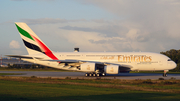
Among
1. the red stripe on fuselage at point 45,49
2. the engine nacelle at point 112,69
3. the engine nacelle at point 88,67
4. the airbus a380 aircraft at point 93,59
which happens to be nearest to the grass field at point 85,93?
the engine nacelle at point 112,69

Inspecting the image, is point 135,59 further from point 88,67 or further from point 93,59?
point 88,67

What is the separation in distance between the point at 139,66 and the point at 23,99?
2859cm

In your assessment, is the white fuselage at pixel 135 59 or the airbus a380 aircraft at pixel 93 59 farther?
the white fuselage at pixel 135 59

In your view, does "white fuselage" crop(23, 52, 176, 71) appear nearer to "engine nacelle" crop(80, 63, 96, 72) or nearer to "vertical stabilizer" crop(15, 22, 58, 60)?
"vertical stabilizer" crop(15, 22, 58, 60)

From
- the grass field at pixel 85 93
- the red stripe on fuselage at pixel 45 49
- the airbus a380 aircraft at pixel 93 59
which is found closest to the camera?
the grass field at pixel 85 93

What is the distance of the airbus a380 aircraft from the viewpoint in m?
Answer: 38.3

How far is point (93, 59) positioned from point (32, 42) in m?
12.3

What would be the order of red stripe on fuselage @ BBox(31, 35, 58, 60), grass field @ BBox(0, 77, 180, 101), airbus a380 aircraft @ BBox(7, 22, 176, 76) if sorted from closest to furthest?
grass field @ BBox(0, 77, 180, 101) → airbus a380 aircraft @ BBox(7, 22, 176, 76) → red stripe on fuselage @ BBox(31, 35, 58, 60)

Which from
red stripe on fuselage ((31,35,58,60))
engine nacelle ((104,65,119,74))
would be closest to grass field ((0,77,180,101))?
engine nacelle ((104,65,119,74))

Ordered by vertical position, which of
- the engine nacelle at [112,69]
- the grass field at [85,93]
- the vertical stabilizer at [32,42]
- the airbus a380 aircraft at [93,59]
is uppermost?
the vertical stabilizer at [32,42]

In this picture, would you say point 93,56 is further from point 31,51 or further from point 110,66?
point 31,51

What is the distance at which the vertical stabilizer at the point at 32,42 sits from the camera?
41.5 meters

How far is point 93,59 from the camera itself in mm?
40531

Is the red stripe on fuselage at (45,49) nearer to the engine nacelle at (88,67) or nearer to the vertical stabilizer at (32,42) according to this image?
the vertical stabilizer at (32,42)
